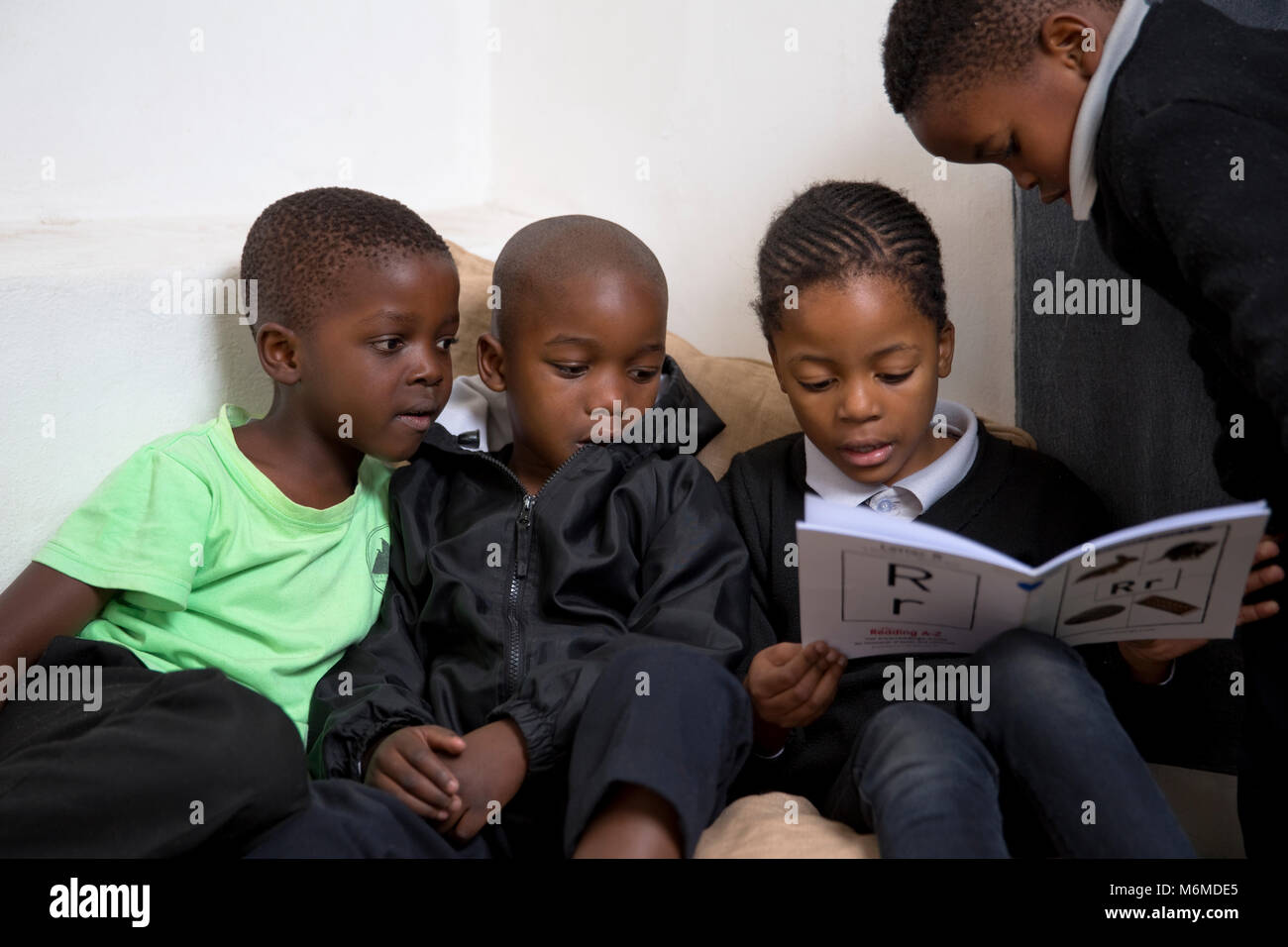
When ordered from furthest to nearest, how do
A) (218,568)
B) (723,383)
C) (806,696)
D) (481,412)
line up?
(723,383)
(481,412)
(218,568)
(806,696)

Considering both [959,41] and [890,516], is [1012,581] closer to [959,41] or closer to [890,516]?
[890,516]

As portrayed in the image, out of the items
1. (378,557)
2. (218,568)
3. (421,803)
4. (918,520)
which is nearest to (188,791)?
(421,803)

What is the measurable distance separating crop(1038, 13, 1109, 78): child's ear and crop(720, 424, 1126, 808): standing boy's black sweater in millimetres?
455

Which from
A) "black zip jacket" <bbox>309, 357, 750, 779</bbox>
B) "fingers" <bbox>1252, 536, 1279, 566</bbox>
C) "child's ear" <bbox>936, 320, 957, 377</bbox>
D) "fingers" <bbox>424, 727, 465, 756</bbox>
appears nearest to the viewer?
"fingers" <bbox>1252, 536, 1279, 566</bbox>

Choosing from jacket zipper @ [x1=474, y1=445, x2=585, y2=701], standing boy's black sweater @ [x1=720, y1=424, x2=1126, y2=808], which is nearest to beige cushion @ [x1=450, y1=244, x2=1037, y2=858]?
standing boy's black sweater @ [x1=720, y1=424, x2=1126, y2=808]

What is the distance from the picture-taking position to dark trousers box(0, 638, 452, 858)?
1024 mm

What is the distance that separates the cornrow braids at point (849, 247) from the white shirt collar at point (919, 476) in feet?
0.44

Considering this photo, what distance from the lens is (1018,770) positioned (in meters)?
1.05

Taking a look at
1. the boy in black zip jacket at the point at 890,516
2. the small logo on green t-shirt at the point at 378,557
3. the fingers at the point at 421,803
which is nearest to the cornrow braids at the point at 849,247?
the boy in black zip jacket at the point at 890,516

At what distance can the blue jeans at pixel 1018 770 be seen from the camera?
0.95 m

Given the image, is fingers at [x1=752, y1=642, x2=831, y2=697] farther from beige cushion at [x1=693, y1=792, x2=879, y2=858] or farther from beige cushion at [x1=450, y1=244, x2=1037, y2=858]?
beige cushion at [x1=450, y1=244, x2=1037, y2=858]

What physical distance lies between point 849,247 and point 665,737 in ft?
2.01
